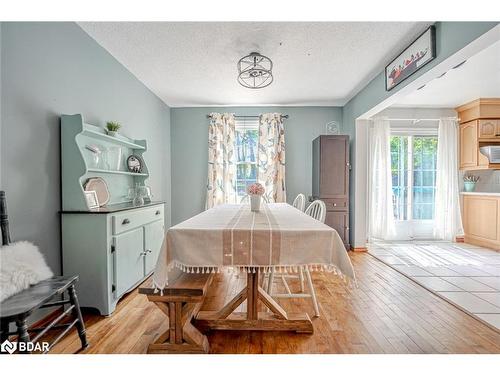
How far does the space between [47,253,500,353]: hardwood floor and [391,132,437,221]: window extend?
2788mm

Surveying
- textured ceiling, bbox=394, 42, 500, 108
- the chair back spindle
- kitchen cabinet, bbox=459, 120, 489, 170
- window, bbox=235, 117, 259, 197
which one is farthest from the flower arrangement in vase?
kitchen cabinet, bbox=459, 120, 489, 170

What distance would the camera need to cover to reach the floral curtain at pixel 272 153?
494cm

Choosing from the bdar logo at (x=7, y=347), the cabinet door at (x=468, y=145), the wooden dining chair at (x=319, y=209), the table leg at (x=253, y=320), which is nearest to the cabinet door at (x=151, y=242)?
the table leg at (x=253, y=320)

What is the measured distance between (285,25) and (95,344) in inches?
112

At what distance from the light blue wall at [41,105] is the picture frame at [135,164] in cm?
61

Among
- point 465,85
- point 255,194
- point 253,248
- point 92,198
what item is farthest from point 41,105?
point 465,85

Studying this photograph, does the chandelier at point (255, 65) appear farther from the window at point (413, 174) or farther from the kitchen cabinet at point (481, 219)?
the kitchen cabinet at point (481, 219)

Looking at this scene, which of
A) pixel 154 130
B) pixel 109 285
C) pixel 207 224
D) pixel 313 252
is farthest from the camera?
pixel 154 130

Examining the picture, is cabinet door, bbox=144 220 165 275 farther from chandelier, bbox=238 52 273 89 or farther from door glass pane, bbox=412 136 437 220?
door glass pane, bbox=412 136 437 220

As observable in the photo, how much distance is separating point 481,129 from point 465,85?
114cm

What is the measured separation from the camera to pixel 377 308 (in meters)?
2.38
